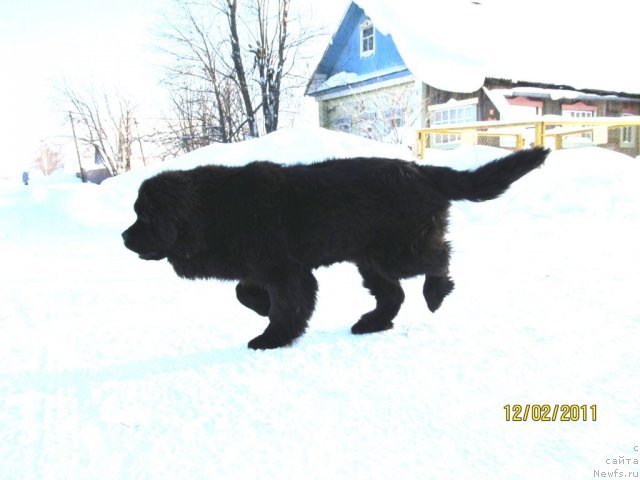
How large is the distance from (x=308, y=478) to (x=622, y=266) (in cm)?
355

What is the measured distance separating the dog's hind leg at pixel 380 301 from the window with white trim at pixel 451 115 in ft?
52.3

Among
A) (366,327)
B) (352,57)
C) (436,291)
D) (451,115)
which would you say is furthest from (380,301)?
(352,57)

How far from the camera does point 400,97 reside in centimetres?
1864

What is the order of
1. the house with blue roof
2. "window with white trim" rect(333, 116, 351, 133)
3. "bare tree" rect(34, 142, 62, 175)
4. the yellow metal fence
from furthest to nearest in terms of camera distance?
1. "bare tree" rect(34, 142, 62, 175)
2. "window with white trim" rect(333, 116, 351, 133)
3. the house with blue roof
4. the yellow metal fence

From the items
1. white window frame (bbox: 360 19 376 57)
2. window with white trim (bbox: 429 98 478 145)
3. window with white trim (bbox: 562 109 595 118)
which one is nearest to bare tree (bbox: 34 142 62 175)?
white window frame (bbox: 360 19 376 57)

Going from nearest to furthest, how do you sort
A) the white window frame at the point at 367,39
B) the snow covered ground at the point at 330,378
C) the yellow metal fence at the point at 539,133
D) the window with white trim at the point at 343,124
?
the snow covered ground at the point at 330,378
the yellow metal fence at the point at 539,133
the white window frame at the point at 367,39
the window with white trim at the point at 343,124

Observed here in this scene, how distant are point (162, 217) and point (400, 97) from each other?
17460 mm

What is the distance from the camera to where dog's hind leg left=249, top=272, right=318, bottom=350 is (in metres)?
2.64

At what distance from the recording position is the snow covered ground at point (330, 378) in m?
1.53

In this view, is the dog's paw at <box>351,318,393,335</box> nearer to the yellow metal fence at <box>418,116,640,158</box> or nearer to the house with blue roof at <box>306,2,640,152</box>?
the yellow metal fence at <box>418,116,640,158</box>

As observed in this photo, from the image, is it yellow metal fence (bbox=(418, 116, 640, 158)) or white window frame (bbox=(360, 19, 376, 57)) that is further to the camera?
white window frame (bbox=(360, 19, 376, 57))

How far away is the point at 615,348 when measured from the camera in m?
2.26
